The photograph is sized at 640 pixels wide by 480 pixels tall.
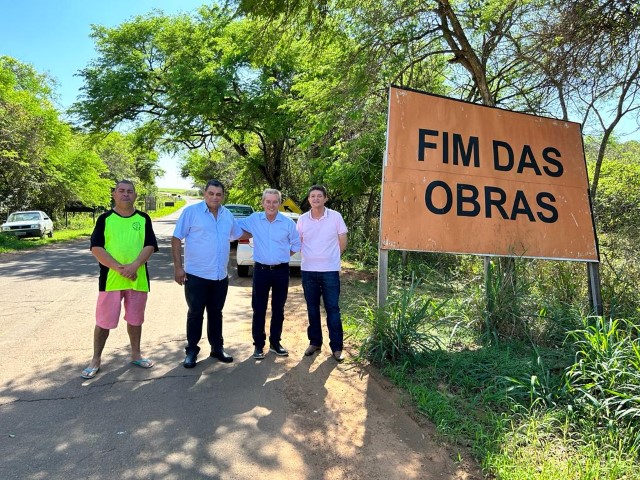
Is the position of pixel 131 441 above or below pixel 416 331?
below

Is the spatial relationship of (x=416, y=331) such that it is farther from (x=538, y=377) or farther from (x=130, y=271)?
(x=130, y=271)

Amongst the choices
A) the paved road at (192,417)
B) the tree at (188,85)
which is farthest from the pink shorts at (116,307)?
the tree at (188,85)

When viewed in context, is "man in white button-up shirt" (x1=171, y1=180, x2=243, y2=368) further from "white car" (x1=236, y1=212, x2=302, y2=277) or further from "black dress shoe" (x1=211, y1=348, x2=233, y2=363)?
"white car" (x1=236, y1=212, x2=302, y2=277)

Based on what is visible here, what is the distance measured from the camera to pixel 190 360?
446 centimetres

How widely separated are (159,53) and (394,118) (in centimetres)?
1725

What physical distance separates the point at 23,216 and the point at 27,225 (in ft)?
4.94

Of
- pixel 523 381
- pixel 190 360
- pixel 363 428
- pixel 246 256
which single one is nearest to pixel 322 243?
pixel 190 360

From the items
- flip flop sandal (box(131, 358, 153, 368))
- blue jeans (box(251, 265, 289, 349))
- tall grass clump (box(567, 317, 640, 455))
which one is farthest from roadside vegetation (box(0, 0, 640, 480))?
flip flop sandal (box(131, 358, 153, 368))

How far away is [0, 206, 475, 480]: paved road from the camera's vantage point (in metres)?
2.77

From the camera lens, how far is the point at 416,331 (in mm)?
4566

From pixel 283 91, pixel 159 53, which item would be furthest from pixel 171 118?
pixel 283 91

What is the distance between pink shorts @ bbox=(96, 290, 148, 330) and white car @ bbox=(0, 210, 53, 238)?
17873 millimetres

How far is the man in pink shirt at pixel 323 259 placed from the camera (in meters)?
4.77

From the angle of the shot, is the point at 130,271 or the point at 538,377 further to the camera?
the point at 130,271
